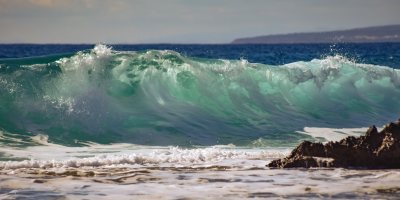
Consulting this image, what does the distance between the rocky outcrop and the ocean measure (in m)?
0.21

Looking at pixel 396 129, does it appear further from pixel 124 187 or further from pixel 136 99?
pixel 136 99

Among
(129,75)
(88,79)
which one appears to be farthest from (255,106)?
(88,79)

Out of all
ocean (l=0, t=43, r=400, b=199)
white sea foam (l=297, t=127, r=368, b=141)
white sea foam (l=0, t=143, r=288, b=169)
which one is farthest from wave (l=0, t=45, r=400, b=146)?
white sea foam (l=0, t=143, r=288, b=169)

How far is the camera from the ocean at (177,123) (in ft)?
26.4

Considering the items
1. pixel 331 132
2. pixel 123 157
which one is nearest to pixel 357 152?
pixel 123 157

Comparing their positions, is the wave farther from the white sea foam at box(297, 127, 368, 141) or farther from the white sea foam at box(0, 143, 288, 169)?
the white sea foam at box(0, 143, 288, 169)

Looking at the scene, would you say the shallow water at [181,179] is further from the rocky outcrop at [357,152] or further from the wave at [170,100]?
the wave at [170,100]

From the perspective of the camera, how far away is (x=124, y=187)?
795cm

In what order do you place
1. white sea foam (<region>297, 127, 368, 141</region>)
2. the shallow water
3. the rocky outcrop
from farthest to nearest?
white sea foam (<region>297, 127, 368, 141</region>)
the rocky outcrop
the shallow water

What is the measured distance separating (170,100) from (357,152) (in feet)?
28.0

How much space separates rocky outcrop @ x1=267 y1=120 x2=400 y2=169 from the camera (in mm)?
8742

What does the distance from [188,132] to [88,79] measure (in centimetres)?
317

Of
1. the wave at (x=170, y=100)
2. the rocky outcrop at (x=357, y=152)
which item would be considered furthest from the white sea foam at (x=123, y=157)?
the wave at (x=170, y=100)

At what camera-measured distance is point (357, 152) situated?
8.91 meters
